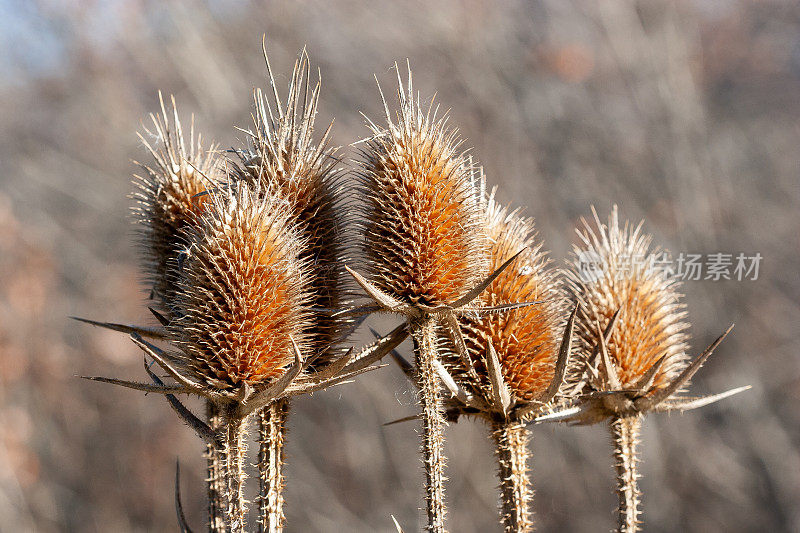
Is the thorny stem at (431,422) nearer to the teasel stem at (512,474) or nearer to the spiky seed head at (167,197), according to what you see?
the teasel stem at (512,474)

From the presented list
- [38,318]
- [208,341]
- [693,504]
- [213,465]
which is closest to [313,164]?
[208,341]

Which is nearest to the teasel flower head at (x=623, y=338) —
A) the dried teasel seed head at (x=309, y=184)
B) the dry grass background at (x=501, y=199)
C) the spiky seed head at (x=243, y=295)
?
the dried teasel seed head at (x=309, y=184)

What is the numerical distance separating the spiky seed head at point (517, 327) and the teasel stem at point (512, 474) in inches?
4.6

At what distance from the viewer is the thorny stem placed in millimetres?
1785

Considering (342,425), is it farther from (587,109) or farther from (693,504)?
(587,109)

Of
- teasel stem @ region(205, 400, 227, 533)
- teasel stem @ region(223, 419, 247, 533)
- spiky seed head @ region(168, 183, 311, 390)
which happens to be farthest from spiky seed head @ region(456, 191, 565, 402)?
teasel stem @ region(205, 400, 227, 533)

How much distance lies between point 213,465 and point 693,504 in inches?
262

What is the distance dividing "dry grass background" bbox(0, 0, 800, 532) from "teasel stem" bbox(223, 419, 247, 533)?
5.71m

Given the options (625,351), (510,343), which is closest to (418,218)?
(510,343)

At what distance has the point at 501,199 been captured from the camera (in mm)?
7934

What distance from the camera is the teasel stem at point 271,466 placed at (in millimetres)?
1885

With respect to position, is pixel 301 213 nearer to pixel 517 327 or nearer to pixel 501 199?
pixel 517 327

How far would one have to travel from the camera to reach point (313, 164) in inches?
81.7

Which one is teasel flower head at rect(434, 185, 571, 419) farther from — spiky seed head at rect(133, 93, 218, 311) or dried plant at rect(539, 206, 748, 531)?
spiky seed head at rect(133, 93, 218, 311)
